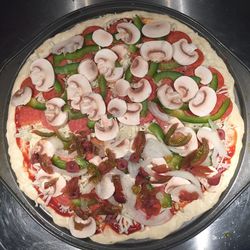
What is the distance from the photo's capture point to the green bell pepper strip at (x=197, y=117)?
2.78 meters

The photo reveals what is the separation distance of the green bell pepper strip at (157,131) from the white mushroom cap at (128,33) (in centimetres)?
48

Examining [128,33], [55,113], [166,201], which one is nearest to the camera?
[166,201]

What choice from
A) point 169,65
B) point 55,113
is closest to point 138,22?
point 169,65

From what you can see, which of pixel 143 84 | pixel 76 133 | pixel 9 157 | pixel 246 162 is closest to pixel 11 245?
pixel 9 157

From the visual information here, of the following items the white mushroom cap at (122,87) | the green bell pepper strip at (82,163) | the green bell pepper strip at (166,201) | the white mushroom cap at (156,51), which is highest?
the white mushroom cap at (156,51)

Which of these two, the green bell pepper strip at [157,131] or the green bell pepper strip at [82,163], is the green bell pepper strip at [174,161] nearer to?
the green bell pepper strip at [157,131]

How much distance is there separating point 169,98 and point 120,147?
355 mm

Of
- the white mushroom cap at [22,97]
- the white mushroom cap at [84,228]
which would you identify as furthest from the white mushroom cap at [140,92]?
the white mushroom cap at [84,228]

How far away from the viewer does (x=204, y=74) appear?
2.82 m

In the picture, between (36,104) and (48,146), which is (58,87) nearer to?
(36,104)

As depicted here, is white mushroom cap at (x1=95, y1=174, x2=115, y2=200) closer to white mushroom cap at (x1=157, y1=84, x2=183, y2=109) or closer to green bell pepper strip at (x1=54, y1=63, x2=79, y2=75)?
white mushroom cap at (x1=157, y1=84, x2=183, y2=109)

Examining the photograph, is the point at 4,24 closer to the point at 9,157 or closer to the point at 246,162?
the point at 9,157

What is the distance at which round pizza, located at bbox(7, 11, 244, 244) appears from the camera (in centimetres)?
273

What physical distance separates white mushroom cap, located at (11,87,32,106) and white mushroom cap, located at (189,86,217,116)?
853mm
